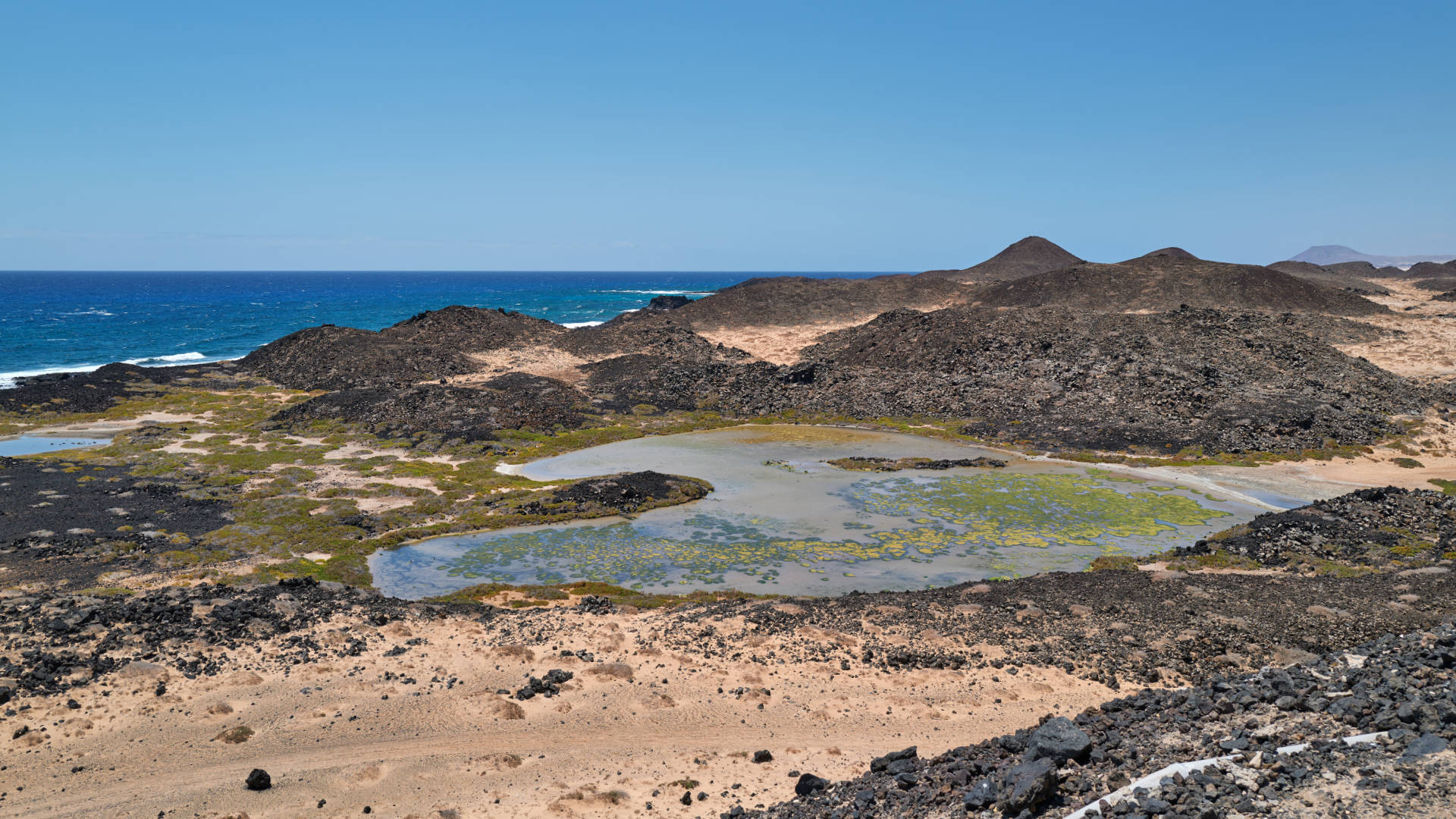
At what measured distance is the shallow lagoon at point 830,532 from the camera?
25.9 m

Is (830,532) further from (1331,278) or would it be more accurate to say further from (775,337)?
(1331,278)

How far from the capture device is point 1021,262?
142m

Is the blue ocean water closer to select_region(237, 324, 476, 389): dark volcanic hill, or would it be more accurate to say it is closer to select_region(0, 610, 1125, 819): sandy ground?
select_region(237, 324, 476, 389): dark volcanic hill

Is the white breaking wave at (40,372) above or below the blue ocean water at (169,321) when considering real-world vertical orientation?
below

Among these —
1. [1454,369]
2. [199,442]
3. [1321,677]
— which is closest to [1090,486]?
[1321,677]

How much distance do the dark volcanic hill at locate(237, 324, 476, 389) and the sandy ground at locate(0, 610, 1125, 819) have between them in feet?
139

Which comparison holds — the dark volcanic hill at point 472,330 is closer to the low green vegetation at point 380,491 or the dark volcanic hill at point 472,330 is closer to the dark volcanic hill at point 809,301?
the low green vegetation at point 380,491

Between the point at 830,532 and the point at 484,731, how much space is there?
17.3m

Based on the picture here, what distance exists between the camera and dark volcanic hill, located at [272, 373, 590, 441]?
4538 centimetres

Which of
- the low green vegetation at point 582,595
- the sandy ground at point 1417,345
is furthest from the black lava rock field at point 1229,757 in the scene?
the sandy ground at point 1417,345

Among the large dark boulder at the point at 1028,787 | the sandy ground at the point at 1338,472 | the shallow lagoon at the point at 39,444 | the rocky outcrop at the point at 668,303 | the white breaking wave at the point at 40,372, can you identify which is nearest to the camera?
the large dark boulder at the point at 1028,787

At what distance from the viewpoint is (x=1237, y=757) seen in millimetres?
9859

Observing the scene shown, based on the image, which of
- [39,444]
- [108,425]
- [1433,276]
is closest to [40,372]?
[108,425]

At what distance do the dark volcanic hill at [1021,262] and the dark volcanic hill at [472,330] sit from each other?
83.5 m
